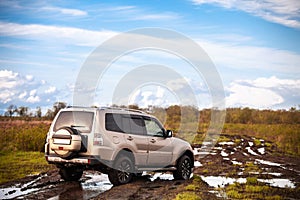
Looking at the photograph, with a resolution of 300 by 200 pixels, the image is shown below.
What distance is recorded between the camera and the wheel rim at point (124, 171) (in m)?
12.4

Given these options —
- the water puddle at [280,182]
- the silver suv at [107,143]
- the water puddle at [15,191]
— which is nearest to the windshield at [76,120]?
the silver suv at [107,143]

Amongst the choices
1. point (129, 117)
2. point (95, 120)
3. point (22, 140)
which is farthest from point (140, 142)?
point (22, 140)

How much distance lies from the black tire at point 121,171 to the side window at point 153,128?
4.50 feet

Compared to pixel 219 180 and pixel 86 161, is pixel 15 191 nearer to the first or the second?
pixel 86 161

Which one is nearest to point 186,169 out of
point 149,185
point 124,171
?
point 149,185

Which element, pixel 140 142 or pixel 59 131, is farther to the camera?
pixel 140 142

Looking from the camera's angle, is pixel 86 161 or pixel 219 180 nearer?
pixel 86 161

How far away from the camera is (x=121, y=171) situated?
12477mm

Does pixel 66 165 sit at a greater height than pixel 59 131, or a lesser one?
lesser

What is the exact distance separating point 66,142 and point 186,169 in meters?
4.58

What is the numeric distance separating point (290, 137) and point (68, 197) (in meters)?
27.9

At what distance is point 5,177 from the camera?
14344mm

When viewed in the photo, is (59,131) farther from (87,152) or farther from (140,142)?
(140,142)

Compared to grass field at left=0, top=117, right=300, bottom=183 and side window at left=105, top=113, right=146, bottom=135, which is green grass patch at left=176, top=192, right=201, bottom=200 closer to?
side window at left=105, top=113, right=146, bottom=135
